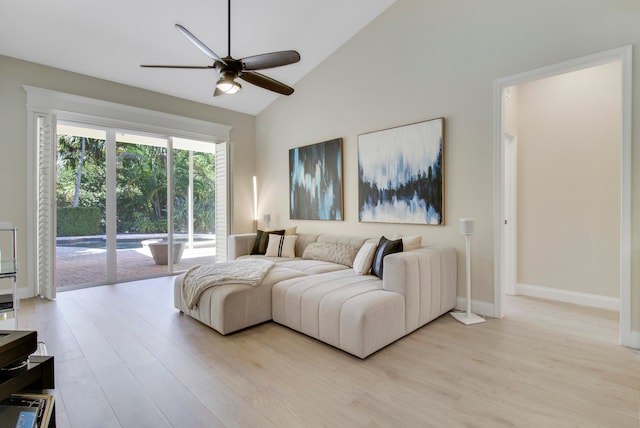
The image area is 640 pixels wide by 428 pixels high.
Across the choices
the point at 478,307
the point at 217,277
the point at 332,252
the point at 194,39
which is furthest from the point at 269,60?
the point at 478,307

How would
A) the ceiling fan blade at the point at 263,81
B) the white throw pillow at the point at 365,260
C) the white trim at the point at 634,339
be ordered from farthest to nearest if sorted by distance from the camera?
the white throw pillow at the point at 365,260 → the ceiling fan blade at the point at 263,81 → the white trim at the point at 634,339

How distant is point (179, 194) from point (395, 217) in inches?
141

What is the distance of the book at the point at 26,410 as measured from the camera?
101 centimetres

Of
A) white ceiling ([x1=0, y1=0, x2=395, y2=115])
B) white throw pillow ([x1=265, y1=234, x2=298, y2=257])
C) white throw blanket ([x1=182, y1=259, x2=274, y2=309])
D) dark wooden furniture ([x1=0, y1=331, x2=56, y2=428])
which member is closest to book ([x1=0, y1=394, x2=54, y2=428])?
dark wooden furniture ([x1=0, y1=331, x2=56, y2=428])

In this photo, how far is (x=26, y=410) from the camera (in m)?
1.03

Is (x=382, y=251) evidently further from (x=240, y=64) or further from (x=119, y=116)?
(x=119, y=116)

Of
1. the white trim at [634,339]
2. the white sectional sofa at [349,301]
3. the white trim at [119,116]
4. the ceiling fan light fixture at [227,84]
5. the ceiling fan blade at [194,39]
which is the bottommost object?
the white trim at [634,339]

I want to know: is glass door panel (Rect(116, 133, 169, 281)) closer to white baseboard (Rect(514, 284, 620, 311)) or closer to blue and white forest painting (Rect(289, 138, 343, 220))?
blue and white forest painting (Rect(289, 138, 343, 220))

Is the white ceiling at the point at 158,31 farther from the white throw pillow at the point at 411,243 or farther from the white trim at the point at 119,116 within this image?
the white throw pillow at the point at 411,243

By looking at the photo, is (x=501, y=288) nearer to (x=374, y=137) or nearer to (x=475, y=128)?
(x=475, y=128)

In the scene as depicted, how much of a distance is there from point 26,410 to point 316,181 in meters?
4.21

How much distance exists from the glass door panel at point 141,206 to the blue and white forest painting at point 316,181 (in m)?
2.12

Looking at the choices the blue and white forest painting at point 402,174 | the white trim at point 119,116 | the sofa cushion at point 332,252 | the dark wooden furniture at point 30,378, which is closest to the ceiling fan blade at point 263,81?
the blue and white forest painting at point 402,174

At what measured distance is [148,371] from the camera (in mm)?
2160
